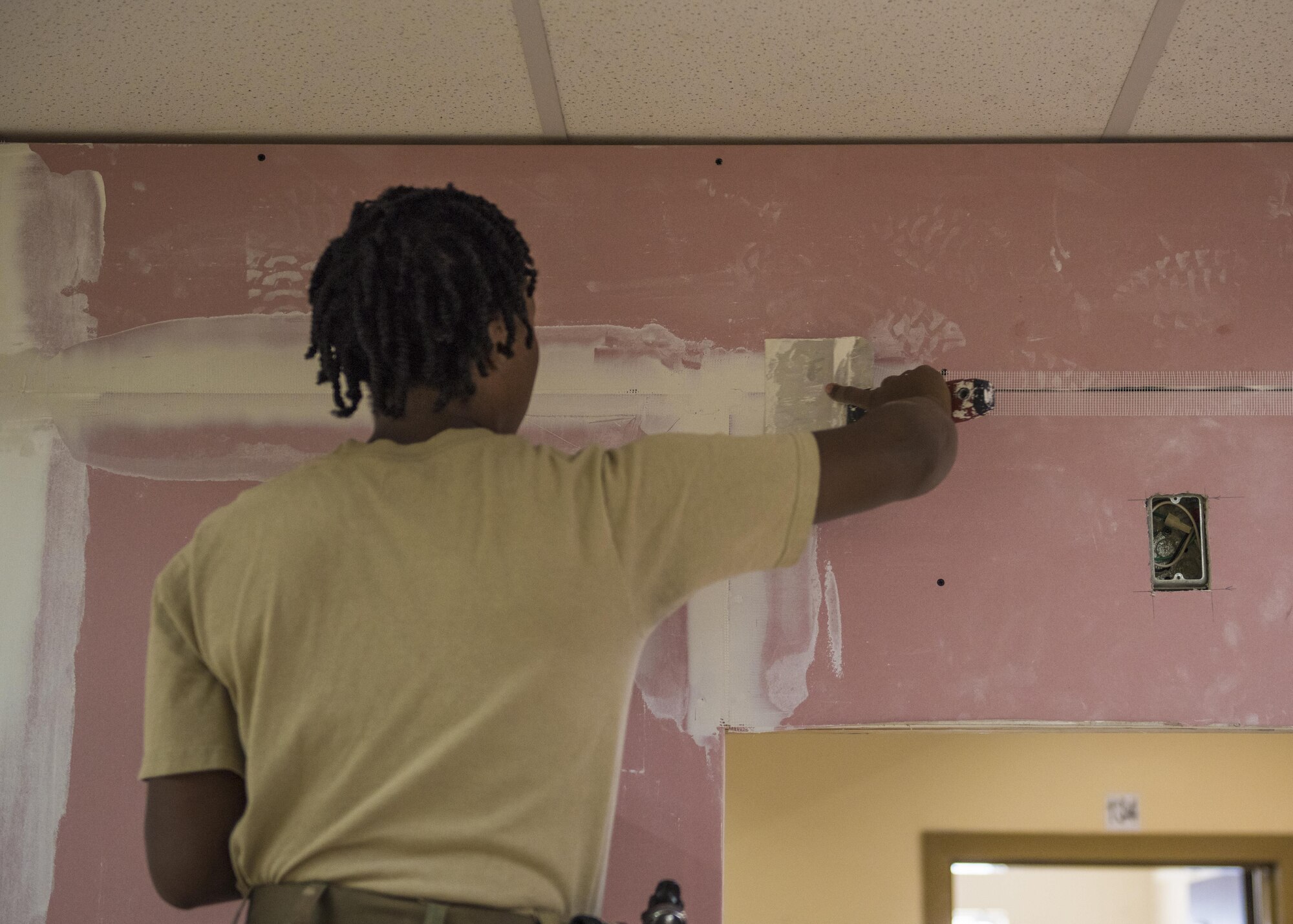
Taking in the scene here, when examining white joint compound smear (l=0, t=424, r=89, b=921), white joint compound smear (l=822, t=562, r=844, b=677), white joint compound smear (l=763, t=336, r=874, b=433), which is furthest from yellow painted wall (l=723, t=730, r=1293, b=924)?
white joint compound smear (l=0, t=424, r=89, b=921)

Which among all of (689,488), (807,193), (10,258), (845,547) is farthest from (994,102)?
(10,258)

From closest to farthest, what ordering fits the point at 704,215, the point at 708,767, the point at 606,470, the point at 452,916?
the point at 452,916 → the point at 606,470 → the point at 708,767 → the point at 704,215

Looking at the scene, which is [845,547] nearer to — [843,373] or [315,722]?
[843,373]

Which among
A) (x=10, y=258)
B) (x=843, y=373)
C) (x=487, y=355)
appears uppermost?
(x=10, y=258)

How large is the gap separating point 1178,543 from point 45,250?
1.59 metres

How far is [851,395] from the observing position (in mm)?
1343

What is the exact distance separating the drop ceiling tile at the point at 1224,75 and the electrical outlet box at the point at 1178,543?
1.66 feet

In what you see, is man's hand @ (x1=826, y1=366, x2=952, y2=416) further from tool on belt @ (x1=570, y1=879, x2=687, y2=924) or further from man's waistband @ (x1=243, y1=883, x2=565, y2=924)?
man's waistband @ (x1=243, y1=883, x2=565, y2=924)

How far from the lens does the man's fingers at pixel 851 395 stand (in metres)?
1.33

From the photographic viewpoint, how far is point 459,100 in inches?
57.3

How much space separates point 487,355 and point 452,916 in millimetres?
445

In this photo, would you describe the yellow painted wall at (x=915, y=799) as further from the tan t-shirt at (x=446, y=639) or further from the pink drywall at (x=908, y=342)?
the tan t-shirt at (x=446, y=639)

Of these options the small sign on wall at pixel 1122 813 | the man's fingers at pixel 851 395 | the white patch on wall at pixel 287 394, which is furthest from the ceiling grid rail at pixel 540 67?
the small sign on wall at pixel 1122 813

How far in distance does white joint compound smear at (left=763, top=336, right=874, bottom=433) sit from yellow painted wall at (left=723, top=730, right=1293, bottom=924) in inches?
40.7
